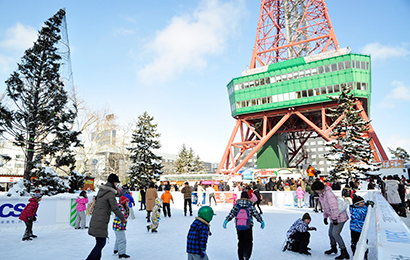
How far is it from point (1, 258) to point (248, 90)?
47.0 meters

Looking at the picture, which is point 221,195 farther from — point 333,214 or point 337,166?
point 333,214

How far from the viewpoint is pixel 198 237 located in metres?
3.67

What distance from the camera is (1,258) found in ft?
19.4

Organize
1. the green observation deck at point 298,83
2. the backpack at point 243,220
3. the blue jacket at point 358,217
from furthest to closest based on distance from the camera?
the green observation deck at point 298,83, the blue jacket at point 358,217, the backpack at point 243,220

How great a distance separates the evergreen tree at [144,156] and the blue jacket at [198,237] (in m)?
26.8

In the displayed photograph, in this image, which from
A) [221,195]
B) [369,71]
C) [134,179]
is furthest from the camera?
[369,71]

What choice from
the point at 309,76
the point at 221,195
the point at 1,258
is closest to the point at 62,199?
the point at 1,258

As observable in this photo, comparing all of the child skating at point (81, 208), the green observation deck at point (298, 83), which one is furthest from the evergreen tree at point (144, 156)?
the green observation deck at point (298, 83)

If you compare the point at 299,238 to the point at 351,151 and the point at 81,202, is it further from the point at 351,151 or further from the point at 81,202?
the point at 351,151

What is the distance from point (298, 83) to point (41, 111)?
133 ft

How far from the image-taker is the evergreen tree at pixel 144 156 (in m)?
30.3

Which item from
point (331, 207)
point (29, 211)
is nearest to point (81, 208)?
point (29, 211)

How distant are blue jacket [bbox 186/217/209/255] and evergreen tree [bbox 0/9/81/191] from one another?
10.2m

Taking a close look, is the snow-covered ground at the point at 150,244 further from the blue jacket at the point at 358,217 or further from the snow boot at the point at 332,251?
the blue jacket at the point at 358,217
